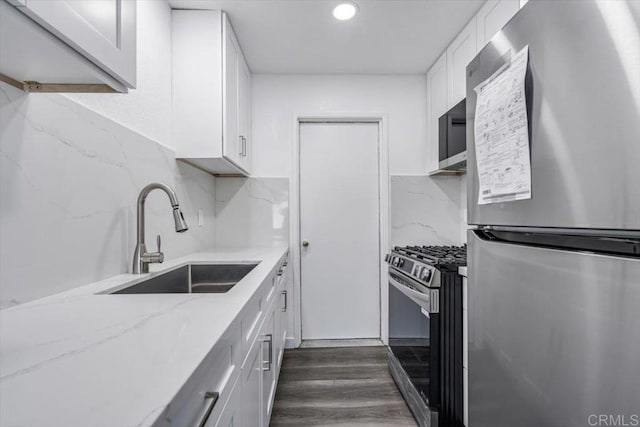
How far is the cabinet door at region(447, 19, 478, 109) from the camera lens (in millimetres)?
1969

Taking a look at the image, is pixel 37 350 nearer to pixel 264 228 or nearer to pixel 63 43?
pixel 63 43

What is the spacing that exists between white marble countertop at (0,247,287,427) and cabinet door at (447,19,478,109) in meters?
1.98

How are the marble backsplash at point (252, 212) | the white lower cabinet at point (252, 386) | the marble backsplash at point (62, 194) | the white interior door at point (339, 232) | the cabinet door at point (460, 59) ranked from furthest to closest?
the white interior door at point (339, 232)
the marble backsplash at point (252, 212)
the cabinet door at point (460, 59)
the white lower cabinet at point (252, 386)
the marble backsplash at point (62, 194)

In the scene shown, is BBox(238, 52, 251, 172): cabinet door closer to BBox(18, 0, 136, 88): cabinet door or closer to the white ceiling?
the white ceiling

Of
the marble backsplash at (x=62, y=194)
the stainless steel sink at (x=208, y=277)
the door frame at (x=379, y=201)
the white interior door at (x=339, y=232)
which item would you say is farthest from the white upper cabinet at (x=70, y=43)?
the white interior door at (x=339, y=232)

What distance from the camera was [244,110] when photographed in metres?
2.42

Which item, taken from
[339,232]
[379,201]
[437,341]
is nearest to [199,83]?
[339,232]

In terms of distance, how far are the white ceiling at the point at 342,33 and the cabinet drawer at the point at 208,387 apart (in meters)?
1.92

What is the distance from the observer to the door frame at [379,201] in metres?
2.74

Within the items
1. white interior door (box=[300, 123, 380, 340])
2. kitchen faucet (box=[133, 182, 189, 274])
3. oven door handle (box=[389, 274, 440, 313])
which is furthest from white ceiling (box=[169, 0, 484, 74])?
oven door handle (box=[389, 274, 440, 313])

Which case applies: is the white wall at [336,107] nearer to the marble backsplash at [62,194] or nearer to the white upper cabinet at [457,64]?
the white upper cabinet at [457,64]

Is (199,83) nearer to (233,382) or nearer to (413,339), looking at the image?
(233,382)

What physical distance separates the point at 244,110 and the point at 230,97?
383 mm

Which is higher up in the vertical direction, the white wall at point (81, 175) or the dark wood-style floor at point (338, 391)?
the white wall at point (81, 175)
